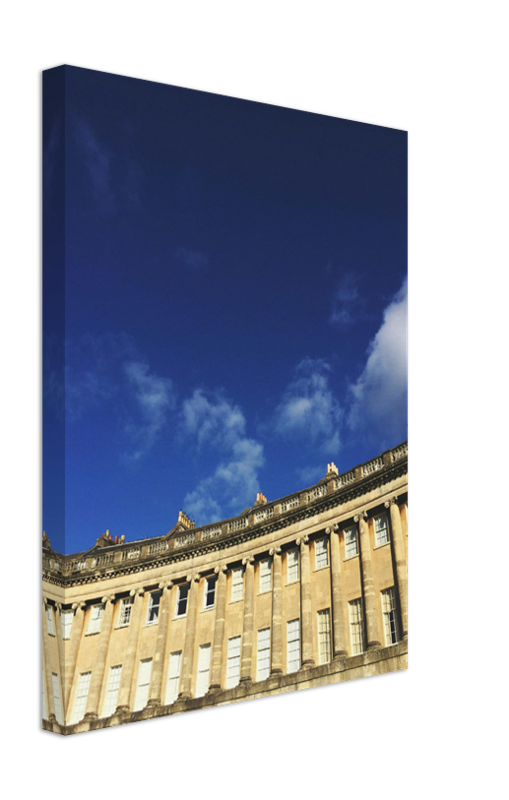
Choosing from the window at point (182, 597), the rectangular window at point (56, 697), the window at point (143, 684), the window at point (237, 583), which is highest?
the window at point (237, 583)

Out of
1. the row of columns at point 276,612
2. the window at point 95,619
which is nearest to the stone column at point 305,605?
the row of columns at point 276,612

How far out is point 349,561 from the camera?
16.3m

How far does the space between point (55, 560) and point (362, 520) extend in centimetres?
834

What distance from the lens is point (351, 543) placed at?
A: 16500 mm

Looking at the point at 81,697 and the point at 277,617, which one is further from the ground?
the point at 277,617

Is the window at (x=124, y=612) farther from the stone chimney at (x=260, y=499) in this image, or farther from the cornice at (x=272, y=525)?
the stone chimney at (x=260, y=499)

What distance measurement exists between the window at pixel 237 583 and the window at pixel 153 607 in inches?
73.3

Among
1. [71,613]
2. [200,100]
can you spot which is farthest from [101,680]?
[200,100]

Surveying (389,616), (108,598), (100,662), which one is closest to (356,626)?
(389,616)

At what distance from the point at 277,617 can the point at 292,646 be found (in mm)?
746

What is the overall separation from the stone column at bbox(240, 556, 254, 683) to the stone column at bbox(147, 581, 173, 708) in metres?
1.85

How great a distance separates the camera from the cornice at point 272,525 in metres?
14.6

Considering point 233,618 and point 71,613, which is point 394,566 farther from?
point 71,613

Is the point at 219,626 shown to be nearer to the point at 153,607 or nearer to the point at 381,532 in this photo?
the point at 153,607
